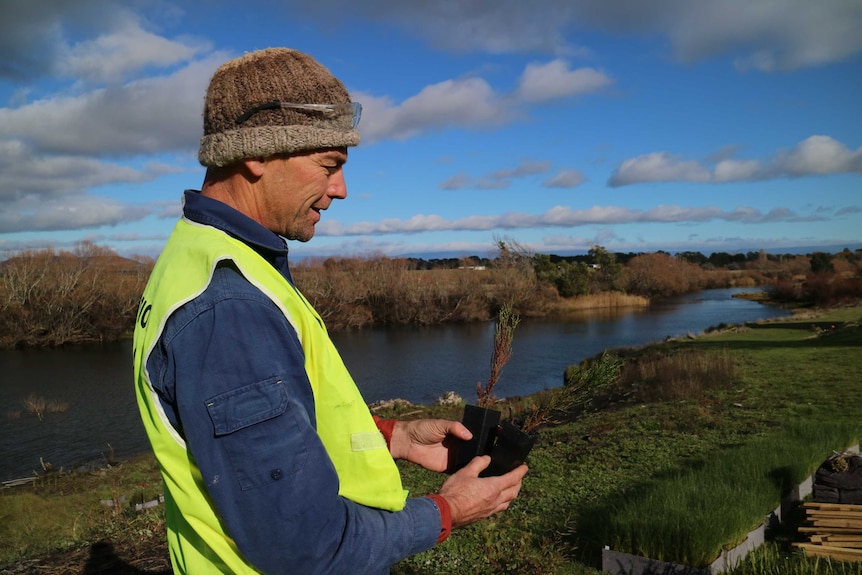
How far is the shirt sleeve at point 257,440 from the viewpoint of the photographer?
1.32m

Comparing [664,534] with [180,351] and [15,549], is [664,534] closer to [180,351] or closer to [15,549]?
[180,351]

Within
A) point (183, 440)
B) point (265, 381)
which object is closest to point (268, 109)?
point (265, 381)

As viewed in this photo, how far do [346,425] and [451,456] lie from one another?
2.95 ft

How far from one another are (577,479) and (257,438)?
7.90 metres

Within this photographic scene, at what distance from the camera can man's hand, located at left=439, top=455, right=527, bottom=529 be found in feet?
5.73

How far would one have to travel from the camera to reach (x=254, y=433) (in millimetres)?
1316

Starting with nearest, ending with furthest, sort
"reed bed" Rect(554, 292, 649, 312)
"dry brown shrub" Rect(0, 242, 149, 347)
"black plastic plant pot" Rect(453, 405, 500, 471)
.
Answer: "black plastic plant pot" Rect(453, 405, 500, 471) → "dry brown shrub" Rect(0, 242, 149, 347) → "reed bed" Rect(554, 292, 649, 312)

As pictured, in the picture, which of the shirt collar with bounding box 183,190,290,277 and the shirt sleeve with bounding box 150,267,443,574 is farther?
the shirt collar with bounding box 183,190,290,277

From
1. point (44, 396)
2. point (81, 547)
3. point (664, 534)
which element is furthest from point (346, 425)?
point (44, 396)

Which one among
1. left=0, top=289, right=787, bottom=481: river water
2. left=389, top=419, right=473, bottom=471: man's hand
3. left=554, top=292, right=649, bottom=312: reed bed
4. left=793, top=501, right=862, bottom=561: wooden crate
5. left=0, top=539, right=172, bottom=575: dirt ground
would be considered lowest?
left=0, top=289, right=787, bottom=481: river water

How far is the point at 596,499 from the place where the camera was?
7.51 metres

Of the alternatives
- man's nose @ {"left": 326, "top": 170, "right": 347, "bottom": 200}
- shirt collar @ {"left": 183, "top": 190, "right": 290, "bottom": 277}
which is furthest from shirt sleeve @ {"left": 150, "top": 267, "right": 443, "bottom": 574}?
man's nose @ {"left": 326, "top": 170, "right": 347, "bottom": 200}

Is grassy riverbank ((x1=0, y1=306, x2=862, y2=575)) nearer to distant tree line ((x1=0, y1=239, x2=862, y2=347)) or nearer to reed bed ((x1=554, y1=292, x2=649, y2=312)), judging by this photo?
distant tree line ((x1=0, y1=239, x2=862, y2=347))

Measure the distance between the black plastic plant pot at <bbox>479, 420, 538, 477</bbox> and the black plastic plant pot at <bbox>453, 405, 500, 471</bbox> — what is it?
0.07m
